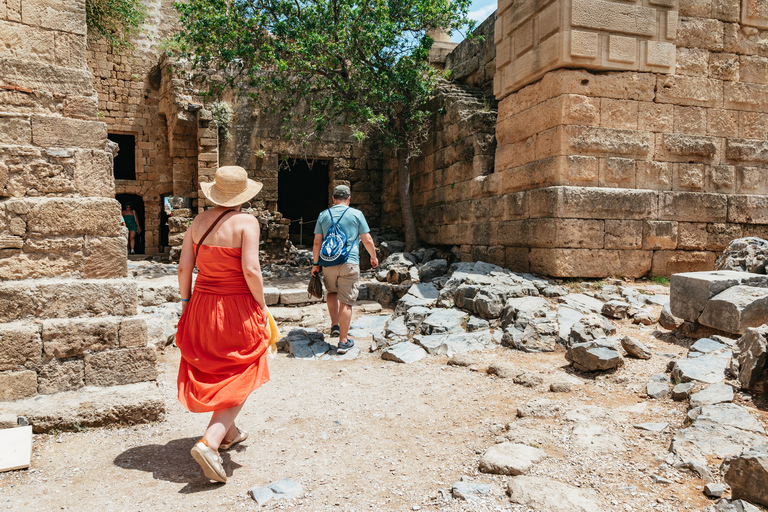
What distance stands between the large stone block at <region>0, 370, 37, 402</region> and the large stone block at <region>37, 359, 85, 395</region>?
1.5 inches

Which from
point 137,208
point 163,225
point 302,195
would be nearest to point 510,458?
point 163,225

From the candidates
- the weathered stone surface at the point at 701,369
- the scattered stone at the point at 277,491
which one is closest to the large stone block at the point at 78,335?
the scattered stone at the point at 277,491

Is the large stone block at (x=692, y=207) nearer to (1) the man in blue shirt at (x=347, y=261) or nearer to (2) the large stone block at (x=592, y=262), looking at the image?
(2) the large stone block at (x=592, y=262)

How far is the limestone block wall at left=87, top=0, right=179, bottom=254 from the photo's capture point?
47.0 ft

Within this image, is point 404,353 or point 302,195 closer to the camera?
point 404,353

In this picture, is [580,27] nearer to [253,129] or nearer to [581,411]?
[581,411]

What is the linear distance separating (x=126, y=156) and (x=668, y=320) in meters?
15.0

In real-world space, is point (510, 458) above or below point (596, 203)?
below

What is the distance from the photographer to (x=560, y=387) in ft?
13.2

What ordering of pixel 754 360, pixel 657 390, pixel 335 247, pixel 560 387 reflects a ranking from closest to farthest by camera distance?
pixel 754 360 → pixel 657 390 → pixel 560 387 → pixel 335 247

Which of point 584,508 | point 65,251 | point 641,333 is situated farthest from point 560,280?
point 65,251

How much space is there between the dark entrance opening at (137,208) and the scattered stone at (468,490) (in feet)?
47.6

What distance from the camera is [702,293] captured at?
15.7 ft

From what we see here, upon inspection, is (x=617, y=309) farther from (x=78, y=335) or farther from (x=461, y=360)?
(x=78, y=335)
